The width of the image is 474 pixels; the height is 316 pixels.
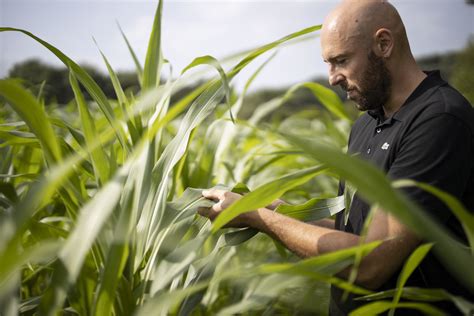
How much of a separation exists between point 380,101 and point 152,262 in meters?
0.55

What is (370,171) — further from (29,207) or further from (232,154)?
(232,154)

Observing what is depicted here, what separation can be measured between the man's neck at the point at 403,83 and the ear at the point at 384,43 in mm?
45

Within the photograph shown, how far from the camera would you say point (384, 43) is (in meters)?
0.95

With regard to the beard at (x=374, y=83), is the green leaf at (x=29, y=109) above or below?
above

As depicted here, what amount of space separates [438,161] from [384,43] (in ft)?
0.97

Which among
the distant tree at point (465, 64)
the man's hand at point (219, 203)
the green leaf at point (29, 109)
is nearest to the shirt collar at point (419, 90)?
the man's hand at point (219, 203)

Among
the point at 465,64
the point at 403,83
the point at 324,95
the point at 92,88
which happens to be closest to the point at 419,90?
the point at 403,83

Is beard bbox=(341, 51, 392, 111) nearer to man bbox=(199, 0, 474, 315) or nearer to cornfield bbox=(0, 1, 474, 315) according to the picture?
man bbox=(199, 0, 474, 315)

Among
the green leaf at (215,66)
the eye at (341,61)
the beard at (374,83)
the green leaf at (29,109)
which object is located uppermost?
the green leaf at (29,109)

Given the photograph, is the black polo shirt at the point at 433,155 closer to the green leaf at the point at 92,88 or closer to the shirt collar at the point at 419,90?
the shirt collar at the point at 419,90

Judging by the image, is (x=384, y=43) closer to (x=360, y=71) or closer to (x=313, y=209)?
(x=360, y=71)

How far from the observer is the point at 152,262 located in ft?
2.23

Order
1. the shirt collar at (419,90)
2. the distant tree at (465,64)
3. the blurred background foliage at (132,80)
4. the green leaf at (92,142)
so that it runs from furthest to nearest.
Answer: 1. the distant tree at (465,64)
2. the blurred background foliage at (132,80)
3. the shirt collar at (419,90)
4. the green leaf at (92,142)

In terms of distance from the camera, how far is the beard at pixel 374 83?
944mm
